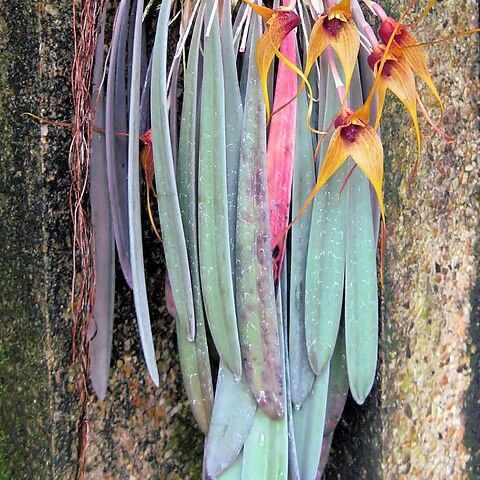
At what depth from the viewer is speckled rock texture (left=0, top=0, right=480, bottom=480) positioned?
0.67 meters

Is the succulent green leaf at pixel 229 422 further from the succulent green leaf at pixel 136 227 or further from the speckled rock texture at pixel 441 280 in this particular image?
the speckled rock texture at pixel 441 280

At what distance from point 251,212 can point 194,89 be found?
14cm

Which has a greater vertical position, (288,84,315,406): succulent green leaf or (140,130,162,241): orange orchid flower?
(140,130,162,241): orange orchid flower

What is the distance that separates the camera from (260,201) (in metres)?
0.59

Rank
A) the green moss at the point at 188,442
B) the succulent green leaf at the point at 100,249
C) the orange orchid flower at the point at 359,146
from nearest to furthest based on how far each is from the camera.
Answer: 1. the orange orchid flower at the point at 359,146
2. the succulent green leaf at the point at 100,249
3. the green moss at the point at 188,442

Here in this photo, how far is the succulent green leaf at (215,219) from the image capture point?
0.58 metres

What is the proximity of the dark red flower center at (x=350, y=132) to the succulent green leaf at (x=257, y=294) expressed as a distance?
0.26 ft

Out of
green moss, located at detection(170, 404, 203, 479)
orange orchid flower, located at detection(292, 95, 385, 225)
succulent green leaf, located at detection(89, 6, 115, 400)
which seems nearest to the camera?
orange orchid flower, located at detection(292, 95, 385, 225)

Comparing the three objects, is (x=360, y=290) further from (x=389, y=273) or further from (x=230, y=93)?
(x=230, y=93)

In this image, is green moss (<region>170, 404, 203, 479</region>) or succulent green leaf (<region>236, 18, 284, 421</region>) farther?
green moss (<region>170, 404, 203, 479</region>)

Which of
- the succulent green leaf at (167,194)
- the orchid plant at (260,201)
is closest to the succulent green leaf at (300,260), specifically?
the orchid plant at (260,201)

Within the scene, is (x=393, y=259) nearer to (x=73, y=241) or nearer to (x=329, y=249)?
(x=329, y=249)

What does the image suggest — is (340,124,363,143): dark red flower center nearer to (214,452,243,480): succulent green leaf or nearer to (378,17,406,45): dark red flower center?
(378,17,406,45): dark red flower center

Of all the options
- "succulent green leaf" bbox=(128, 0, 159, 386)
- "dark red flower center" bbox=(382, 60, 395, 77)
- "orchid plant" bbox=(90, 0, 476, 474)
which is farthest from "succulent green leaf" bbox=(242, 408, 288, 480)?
"dark red flower center" bbox=(382, 60, 395, 77)
